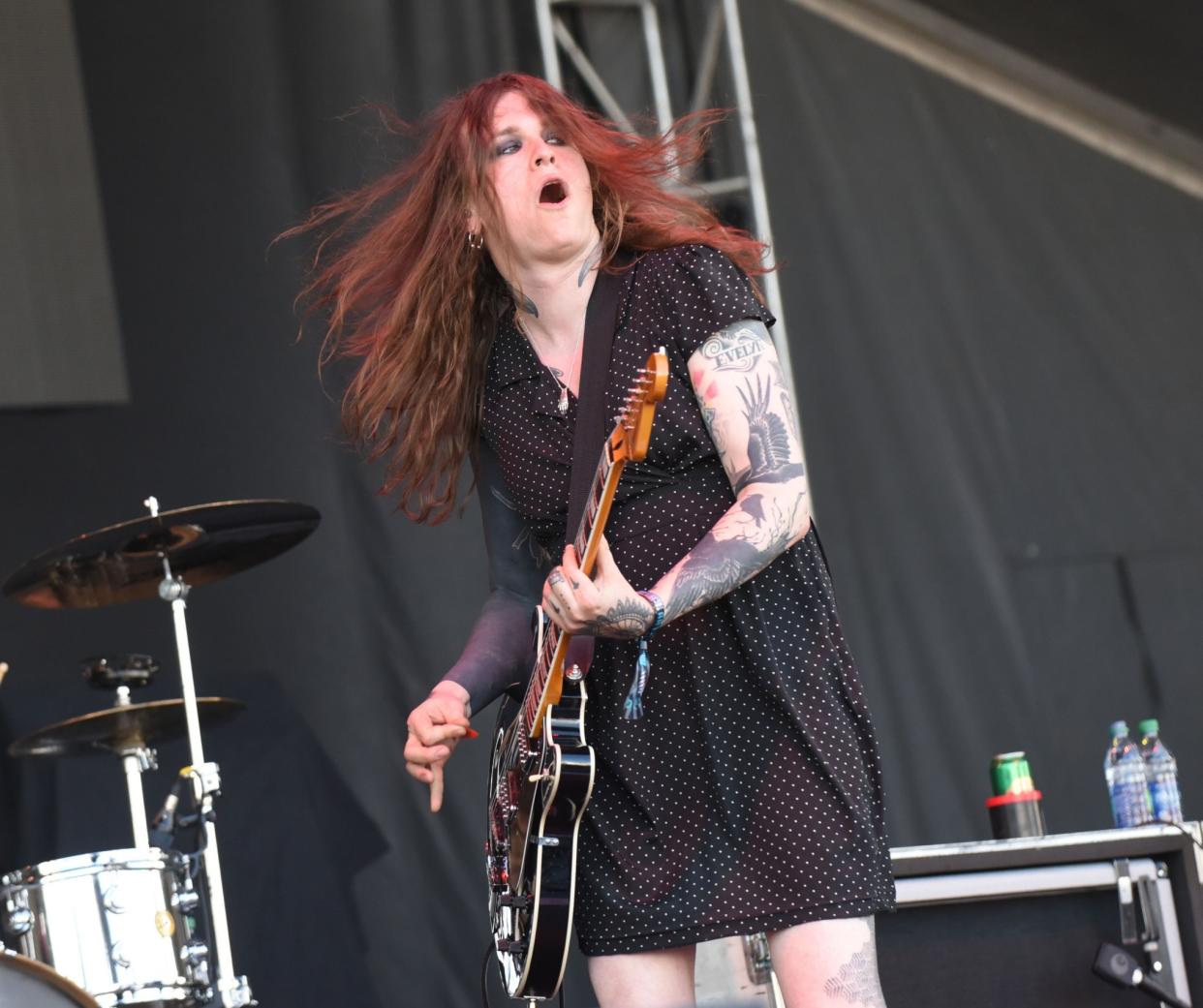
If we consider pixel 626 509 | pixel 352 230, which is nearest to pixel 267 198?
pixel 352 230

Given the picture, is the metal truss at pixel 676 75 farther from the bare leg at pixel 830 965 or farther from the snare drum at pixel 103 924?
the bare leg at pixel 830 965

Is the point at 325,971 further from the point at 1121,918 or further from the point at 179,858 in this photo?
the point at 1121,918

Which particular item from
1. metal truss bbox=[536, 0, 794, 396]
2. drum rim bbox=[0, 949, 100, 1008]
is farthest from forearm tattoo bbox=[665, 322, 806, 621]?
metal truss bbox=[536, 0, 794, 396]

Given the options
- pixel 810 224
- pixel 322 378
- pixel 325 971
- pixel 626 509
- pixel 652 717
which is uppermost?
pixel 810 224

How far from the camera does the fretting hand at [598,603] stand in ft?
6.12

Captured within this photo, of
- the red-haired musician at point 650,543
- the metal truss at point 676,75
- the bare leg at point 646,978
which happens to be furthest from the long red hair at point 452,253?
the metal truss at point 676,75

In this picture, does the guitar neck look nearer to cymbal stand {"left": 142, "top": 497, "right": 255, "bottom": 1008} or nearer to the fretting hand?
the fretting hand

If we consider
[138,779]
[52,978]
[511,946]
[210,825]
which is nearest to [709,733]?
[511,946]

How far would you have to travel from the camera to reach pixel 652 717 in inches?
83.3

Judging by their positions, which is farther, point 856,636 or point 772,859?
point 856,636

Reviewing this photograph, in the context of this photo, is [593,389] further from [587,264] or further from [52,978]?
[52,978]

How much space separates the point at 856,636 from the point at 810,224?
1275 millimetres

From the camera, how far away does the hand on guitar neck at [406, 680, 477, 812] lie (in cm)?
219

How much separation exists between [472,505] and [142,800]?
3.98ft
